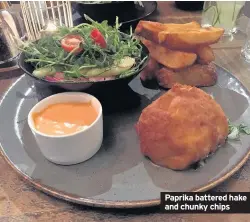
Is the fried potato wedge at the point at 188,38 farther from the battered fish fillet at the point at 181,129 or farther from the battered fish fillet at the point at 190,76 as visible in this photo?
the battered fish fillet at the point at 181,129

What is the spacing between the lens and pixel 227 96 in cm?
128

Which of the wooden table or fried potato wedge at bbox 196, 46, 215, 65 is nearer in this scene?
the wooden table

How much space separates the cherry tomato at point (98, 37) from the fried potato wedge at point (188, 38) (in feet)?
0.71

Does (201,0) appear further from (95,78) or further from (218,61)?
(95,78)

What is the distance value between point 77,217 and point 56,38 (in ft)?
2.47

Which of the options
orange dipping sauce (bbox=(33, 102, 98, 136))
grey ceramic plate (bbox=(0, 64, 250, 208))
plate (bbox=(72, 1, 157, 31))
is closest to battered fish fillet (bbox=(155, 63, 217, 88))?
grey ceramic plate (bbox=(0, 64, 250, 208))

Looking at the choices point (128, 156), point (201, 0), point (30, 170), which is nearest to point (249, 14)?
point (201, 0)

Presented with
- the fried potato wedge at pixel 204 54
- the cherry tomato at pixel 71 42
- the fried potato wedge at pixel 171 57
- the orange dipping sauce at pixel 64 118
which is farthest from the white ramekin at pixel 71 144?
the fried potato wedge at pixel 204 54

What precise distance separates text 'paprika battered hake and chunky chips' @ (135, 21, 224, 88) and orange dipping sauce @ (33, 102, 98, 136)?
0.39 meters

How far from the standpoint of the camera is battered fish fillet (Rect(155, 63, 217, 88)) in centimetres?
132

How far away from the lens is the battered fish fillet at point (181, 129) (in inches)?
36.5

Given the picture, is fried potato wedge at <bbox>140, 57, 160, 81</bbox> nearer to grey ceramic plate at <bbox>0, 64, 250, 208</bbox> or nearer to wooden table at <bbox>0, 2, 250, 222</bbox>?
grey ceramic plate at <bbox>0, 64, 250, 208</bbox>

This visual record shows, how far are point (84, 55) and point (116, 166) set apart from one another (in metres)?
0.47

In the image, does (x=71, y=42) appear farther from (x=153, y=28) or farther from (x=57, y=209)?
(x=57, y=209)
